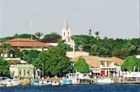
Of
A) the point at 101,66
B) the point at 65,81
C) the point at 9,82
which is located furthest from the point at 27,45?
the point at 9,82

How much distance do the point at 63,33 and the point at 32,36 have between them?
1395 cm

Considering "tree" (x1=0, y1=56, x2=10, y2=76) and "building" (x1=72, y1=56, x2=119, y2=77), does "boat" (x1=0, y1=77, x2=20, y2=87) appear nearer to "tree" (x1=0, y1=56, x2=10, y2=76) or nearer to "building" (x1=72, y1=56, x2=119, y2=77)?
"tree" (x1=0, y1=56, x2=10, y2=76)

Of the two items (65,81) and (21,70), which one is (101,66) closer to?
(21,70)

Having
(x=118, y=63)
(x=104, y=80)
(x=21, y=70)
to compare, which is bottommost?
(x=104, y=80)

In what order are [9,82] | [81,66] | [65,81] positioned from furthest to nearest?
[81,66], [65,81], [9,82]

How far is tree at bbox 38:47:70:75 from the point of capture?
314 feet

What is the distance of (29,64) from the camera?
104 metres

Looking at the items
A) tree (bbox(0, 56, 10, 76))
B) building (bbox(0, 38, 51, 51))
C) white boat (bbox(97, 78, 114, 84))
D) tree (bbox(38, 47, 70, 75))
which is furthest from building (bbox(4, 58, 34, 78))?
building (bbox(0, 38, 51, 51))

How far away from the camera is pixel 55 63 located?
314ft

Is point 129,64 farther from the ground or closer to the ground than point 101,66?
farther from the ground

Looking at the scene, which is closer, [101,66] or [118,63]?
[101,66]

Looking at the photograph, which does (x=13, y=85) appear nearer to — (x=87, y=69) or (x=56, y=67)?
(x=56, y=67)

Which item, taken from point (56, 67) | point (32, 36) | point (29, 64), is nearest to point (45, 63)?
point (56, 67)

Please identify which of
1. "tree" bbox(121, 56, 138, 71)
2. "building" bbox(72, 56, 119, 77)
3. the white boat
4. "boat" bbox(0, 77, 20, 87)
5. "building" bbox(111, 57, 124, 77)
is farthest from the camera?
"building" bbox(111, 57, 124, 77)
